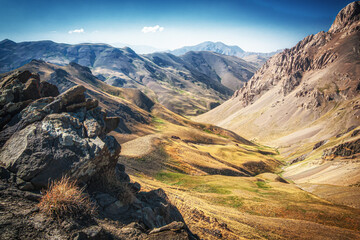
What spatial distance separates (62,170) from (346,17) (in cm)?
26665

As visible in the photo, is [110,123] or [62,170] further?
[110,123]

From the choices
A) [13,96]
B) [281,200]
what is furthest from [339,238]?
[13,96]

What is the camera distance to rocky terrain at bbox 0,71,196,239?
25.0 ft

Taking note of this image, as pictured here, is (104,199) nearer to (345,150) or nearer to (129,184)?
(129,184)

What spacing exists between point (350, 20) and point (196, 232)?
258821mm

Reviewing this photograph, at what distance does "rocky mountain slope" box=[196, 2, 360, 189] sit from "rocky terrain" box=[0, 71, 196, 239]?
69.1 m

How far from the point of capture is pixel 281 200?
3428 cm

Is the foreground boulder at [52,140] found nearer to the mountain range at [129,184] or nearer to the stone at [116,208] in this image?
the mountain range at [129,184]

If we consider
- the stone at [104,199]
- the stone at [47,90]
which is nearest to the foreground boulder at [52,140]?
the stone at [104,199]

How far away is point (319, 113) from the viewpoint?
454 feet

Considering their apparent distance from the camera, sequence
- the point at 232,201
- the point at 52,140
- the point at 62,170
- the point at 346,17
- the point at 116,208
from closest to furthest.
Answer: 1. the point at 62,170
2. the point at 52,140
3. the point at 116,208
4. the point at 232,201
5. the point at 346,17

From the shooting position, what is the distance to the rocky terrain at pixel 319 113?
62938mm

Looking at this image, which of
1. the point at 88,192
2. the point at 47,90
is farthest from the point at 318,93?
the point at 88,192

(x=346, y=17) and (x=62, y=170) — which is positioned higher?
(x=346, y=17)
